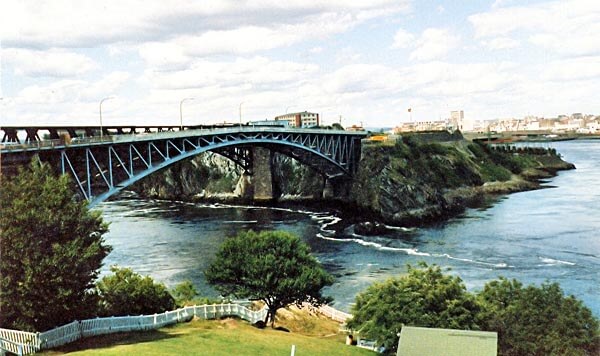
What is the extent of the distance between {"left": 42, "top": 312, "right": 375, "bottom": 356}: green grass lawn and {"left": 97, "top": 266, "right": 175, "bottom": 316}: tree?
2.37 metres

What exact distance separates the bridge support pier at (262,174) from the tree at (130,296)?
82811mm

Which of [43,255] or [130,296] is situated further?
[130,296]

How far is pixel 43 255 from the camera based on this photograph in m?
26.3

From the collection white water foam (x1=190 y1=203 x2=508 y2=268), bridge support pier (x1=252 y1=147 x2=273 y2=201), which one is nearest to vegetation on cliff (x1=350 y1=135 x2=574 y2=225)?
white water foam (x1=190 y1=203 x2=508 y2=268)

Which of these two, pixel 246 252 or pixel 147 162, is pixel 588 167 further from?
pixel 246 252

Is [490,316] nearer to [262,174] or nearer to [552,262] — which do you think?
[552,262]

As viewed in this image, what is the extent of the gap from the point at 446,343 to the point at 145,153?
152ft

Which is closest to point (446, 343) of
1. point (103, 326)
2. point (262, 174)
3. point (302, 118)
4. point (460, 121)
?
point (103, 326)

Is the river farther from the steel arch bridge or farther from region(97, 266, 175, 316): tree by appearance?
region(97, 266, 175, 316): tree

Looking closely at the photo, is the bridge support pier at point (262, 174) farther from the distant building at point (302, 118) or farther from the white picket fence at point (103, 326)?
the white picket fence at point (103, 326)

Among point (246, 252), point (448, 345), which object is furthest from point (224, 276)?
point (448, 345)

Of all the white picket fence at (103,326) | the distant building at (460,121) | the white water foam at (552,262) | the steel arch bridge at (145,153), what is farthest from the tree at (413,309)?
the distant building at (460,121)

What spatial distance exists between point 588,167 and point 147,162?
114645 mm

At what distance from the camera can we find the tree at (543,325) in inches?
1177
